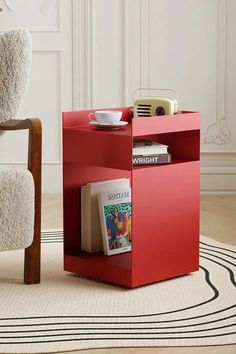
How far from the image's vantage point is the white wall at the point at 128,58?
14.3 feet

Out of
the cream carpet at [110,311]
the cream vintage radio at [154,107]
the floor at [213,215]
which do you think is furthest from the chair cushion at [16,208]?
the floor at [213,215]

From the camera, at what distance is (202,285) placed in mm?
2742

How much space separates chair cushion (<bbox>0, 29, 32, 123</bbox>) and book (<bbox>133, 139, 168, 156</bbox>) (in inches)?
15.8

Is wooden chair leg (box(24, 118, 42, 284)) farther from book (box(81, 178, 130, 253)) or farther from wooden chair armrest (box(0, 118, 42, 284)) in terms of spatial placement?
book (box(81, 178, 130, 253))

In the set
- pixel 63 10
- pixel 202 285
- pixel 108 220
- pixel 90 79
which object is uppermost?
pixel 63 10

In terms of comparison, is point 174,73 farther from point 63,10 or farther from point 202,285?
point 202,285

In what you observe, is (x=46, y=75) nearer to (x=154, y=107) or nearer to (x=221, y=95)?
(x=221, y=95)

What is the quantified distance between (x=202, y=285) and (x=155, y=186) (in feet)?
1.16

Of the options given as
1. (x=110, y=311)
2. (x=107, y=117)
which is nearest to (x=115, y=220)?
(x=107, y=117)

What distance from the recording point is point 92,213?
9.34ft

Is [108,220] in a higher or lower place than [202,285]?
higher

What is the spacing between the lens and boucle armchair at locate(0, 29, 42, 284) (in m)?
2.59

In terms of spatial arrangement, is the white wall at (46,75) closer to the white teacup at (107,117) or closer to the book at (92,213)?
the book at (92,213)

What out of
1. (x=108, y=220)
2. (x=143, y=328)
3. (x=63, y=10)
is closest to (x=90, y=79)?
(x=63, y=10)
